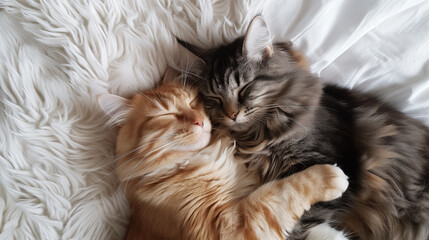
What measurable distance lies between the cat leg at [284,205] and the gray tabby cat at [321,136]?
0.23 ft

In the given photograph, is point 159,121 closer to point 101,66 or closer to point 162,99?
point 162,99

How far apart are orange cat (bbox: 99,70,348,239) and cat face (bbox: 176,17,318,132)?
123 mm

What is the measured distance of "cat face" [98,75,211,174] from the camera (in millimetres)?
1126

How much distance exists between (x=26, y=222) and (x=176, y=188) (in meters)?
0.58

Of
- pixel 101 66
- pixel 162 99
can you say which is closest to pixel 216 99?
pixel 162 99

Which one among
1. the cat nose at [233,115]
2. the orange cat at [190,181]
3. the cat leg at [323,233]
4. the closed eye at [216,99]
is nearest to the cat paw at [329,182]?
the orange cat at [190,181]

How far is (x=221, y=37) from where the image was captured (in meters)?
1.32

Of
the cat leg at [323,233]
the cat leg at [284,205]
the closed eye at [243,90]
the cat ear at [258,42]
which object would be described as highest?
the cat ear at [258,42]

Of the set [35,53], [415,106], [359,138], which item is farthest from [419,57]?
[35,53]

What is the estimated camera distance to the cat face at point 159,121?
1.13 metres

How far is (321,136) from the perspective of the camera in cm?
110

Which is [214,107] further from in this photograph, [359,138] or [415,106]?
[415,106]

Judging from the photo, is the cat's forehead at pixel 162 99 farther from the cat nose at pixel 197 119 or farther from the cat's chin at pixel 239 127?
the cat's chin at pixel 239 127

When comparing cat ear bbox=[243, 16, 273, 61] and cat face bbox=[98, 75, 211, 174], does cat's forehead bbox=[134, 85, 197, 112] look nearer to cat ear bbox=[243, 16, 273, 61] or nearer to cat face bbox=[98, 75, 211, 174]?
cat face bbox=[98, 75, 211, 174]
